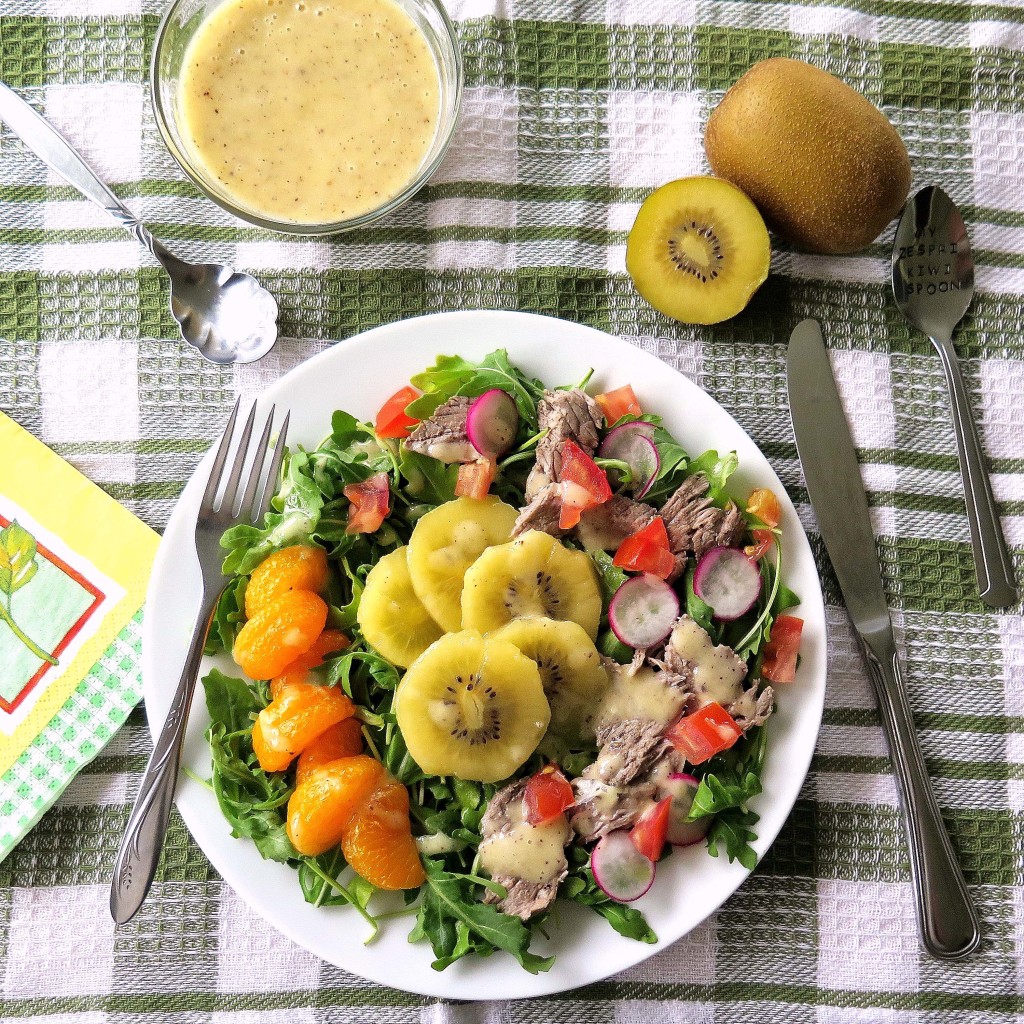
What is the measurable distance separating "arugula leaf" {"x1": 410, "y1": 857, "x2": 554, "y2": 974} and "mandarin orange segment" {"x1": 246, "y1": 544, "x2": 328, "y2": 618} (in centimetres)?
67

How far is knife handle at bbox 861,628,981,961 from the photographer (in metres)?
2.32

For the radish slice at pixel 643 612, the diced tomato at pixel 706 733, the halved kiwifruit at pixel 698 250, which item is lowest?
the diced tomato at pixel 706 733

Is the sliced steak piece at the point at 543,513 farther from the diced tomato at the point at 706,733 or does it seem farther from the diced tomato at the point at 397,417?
the diced tomato at the point at 706,733

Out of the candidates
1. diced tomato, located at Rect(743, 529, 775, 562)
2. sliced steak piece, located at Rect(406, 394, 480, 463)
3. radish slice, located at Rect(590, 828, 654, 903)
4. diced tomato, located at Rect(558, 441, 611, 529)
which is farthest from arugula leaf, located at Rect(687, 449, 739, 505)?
radish slice, located at Rect(590, 828, 654, 903)

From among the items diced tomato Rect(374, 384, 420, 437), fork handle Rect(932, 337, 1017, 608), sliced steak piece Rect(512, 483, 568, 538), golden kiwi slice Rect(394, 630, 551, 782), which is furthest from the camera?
fork handle Rect(932, 337, 1017, 608)

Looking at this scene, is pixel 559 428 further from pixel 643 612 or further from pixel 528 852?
pixel 528 852

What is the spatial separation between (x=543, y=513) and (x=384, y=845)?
2.59ft

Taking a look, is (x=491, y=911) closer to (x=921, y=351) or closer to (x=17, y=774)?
(x=17, y=774)

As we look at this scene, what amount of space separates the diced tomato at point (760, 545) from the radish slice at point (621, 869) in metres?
0.68

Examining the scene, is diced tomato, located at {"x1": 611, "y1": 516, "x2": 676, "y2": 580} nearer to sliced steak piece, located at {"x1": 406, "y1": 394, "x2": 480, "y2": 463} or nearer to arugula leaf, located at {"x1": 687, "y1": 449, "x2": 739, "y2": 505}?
arugula leaf, located at {"x1": 687, "y1": 449, "x2": 739, "y2": 505}

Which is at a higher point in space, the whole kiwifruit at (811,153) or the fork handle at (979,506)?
the whole kiwifruit at (811,153)

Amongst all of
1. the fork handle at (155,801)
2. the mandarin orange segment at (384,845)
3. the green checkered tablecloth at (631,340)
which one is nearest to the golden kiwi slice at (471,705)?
the mandarin orange segment at (384,845)

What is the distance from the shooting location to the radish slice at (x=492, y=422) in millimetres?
2123

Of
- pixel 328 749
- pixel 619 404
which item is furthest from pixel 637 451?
pixel 328 749
